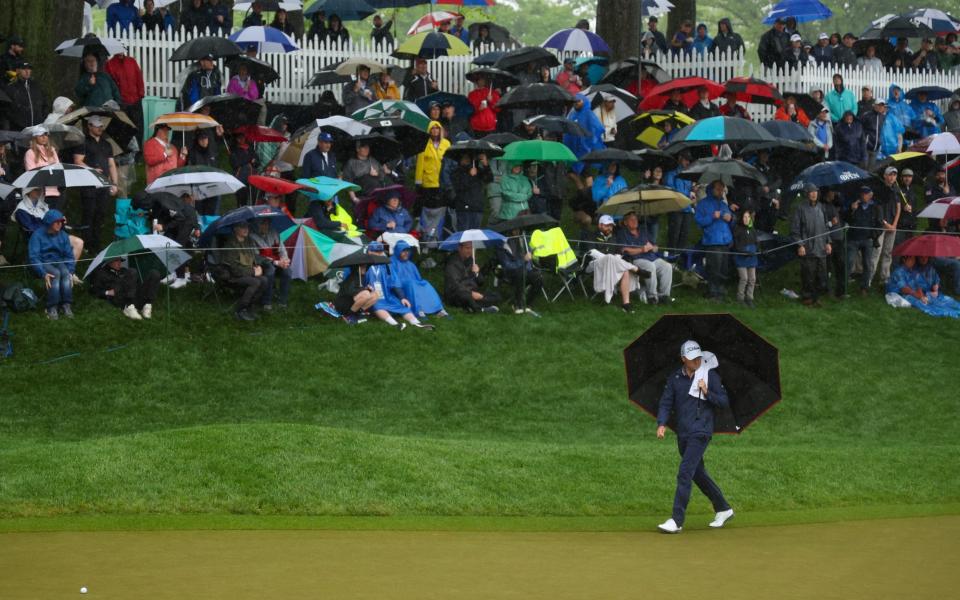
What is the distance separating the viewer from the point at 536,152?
2614 cm

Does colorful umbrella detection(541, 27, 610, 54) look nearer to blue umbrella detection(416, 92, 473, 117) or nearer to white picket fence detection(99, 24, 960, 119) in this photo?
white picket fence detection(99, 24, 960, 119)

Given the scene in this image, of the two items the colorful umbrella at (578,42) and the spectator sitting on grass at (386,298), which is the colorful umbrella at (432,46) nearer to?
the colorful umbrella at (578,42)

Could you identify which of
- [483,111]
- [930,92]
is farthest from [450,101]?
[930,92]

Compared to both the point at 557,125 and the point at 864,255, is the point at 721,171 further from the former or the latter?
the point at 864,255

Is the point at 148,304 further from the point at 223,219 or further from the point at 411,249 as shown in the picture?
the point at 411,249

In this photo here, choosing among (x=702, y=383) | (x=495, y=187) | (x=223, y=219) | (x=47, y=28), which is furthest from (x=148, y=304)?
(x=702, y=383)

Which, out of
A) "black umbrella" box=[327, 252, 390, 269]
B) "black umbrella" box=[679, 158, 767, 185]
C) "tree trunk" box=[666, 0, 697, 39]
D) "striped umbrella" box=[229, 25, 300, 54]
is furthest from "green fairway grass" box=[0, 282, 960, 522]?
"tree trunk" box=[666, 0, 697, 39]

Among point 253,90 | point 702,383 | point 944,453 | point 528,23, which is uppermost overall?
point 528,23

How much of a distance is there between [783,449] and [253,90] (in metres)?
13.3

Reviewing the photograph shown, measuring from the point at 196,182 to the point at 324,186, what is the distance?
209 centimetres

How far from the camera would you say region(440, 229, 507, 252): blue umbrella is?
77.3 feet

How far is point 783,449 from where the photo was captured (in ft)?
63.6

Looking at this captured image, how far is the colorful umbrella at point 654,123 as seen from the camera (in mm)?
29344

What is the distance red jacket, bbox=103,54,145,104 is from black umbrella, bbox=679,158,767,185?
32.8 ft
